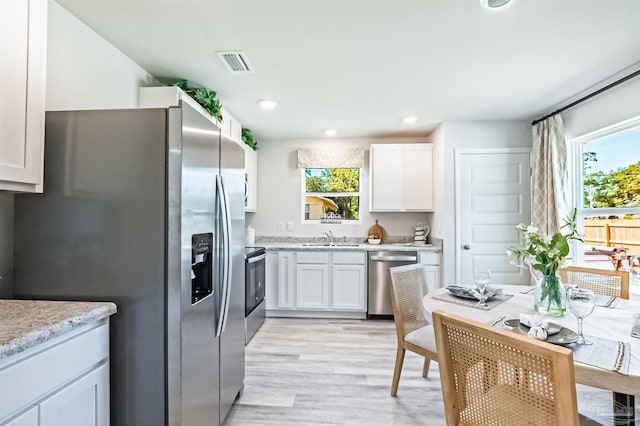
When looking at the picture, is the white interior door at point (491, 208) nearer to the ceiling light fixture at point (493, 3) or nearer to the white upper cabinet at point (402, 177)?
A: the white upper cabinet at point (402, 177)

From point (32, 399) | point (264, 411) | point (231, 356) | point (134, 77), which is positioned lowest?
point (264, 411)

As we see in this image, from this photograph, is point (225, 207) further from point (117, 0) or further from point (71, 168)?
point (117, 0)

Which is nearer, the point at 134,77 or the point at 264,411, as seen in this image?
the point at 264,411

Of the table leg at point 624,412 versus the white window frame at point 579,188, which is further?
the white window frame at point 579,188

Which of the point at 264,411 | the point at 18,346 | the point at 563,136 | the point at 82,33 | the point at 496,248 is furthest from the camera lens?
the point at 496,248

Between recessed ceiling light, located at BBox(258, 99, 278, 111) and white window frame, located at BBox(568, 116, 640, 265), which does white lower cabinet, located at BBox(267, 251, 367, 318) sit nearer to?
recessed ceiling light, located at BBox(258, 99, 278, 111)

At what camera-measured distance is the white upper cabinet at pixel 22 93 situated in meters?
1.16

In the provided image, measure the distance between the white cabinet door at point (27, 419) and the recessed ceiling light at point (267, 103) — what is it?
273 cm

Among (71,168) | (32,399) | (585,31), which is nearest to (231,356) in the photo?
(32,399)

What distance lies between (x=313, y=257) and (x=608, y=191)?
9.71ft

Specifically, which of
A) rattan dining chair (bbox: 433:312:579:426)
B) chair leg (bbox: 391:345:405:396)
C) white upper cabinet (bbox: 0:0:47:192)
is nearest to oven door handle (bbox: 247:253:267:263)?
chair leg (bbox: 391:345:405:396)

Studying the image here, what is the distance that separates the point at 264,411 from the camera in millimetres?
2062

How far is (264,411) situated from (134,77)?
2.49 metres

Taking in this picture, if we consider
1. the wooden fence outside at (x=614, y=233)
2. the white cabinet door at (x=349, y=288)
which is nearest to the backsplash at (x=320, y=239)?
the white cabinet door at (x=349, y=288)
